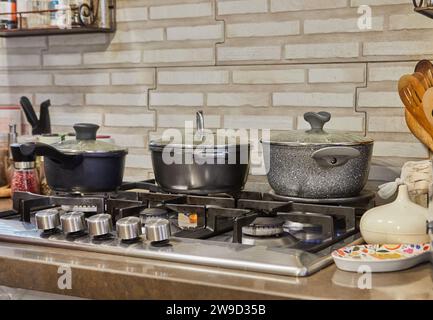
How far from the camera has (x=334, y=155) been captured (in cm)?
136

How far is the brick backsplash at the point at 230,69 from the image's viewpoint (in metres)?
1.74

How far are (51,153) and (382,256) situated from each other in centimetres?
75

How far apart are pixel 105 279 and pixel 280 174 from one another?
1.62 feet

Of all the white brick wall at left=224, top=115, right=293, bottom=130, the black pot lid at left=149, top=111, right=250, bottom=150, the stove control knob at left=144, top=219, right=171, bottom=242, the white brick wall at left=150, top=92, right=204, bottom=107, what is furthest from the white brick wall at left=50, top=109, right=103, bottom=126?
the stove control knob at left=144, top=219, right=171, bottom=242

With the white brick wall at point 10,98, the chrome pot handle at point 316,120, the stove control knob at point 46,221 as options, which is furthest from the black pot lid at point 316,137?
the white brick wall at point 10,98

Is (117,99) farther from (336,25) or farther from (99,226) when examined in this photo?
(99,226)

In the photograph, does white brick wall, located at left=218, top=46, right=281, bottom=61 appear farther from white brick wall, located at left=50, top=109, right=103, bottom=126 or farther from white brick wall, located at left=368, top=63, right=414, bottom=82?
white brick wall, located at left=50, top=109, right=103, bottom=126

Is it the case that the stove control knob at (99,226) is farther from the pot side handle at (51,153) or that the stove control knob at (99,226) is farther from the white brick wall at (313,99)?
the white brick wall at (313,99)

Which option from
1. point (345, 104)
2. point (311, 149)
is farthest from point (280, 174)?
point (345, 104)

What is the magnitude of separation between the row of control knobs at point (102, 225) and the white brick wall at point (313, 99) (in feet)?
2.44

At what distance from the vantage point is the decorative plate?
107 cm

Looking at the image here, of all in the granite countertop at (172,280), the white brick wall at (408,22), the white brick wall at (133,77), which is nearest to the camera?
the granite countertop at (172,280)

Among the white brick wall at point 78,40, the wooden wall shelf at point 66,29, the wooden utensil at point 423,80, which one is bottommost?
the wooden utensil at point 423,80

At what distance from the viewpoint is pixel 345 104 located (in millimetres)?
1794
